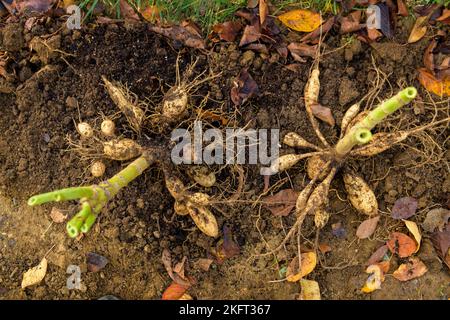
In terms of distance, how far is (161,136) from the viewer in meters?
1.79

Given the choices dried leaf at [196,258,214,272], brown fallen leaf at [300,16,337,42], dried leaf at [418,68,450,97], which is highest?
brown fallen leaf at [300,16,337,42]

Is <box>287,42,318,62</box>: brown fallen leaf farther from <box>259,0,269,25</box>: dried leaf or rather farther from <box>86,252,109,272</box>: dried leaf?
<box>86,252,109,272</box>: dried leaf

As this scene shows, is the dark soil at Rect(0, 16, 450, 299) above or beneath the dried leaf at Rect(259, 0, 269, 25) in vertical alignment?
beneath

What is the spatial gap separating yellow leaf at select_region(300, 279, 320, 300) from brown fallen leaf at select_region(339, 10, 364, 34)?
3.26ft

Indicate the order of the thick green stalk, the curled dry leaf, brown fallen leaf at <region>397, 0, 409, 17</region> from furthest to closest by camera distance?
1. brown fallen leaf at <region>397, 0, 409, 17</region>
2. the curled dry leaf
3. the thick green stalk

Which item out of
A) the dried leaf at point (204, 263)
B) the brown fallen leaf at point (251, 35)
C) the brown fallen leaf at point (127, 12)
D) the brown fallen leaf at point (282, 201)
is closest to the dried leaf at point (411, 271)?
the brown fallen leaf at point (282, 201)

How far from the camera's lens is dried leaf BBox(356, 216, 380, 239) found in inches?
71.1

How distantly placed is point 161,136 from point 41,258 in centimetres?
68

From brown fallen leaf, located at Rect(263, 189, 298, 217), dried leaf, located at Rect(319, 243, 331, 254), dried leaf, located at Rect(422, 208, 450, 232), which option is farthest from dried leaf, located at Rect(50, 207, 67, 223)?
dried leaf, located at Rect(422, 208, 450, 232)

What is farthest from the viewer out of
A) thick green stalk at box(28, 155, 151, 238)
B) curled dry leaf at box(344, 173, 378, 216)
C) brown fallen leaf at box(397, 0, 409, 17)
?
brown fallen leaf at box(397, 0, 409, 17)

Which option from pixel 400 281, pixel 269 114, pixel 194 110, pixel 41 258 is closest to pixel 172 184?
pixel 194 110

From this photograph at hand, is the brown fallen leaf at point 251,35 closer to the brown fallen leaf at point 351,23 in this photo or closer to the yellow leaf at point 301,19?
the yellow leaf at point 301,19

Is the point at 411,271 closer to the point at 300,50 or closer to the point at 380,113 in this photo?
the point at 380,113

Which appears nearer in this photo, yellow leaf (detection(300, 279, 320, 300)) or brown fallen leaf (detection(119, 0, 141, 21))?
yellow leaf (detection(300, 279, 320, 300))
